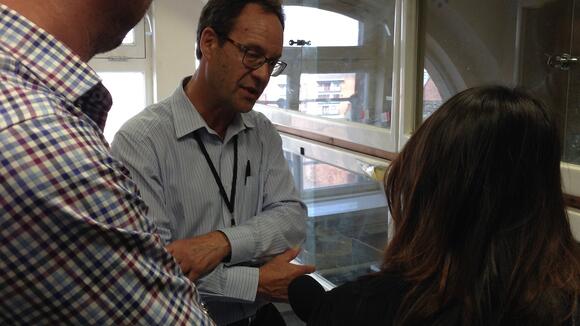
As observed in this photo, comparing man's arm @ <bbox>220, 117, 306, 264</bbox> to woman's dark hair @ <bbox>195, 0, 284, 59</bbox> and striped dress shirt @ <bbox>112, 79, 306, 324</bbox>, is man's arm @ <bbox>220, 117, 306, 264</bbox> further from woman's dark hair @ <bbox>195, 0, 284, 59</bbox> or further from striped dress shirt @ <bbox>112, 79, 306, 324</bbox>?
woman's dark hair @ <bbox>195, 0, 284, 59</bbox>

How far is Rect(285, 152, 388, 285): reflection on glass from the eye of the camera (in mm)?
2084

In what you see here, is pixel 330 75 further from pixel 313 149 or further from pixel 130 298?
pixel 130 298

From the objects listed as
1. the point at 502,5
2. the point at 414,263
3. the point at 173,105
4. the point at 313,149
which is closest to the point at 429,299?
the point at 414,263

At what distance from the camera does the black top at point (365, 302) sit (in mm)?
836

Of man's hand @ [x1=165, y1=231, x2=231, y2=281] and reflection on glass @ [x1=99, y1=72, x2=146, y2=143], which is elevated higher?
reflection on glass @ [x1=99, y1=72, x2=146, y2=143]

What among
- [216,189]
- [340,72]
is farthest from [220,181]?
[340,72]

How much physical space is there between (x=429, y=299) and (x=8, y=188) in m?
0.60

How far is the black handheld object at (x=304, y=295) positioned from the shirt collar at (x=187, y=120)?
43cm

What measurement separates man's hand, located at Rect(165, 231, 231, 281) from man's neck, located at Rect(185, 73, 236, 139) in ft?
0.94

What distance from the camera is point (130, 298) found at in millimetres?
485

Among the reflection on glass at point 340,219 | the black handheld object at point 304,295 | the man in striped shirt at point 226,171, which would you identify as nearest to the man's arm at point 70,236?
the black handheld object at point 304,295

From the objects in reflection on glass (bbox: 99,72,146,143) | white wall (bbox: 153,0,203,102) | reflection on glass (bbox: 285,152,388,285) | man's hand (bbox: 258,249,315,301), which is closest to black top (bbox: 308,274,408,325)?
man's hand (bbox: 258,249,315,301)

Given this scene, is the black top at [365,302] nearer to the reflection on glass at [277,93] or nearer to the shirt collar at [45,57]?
the shirt collar at [45,57]

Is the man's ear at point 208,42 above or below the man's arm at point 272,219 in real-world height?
above
